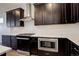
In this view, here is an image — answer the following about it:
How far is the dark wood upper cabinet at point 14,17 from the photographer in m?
1.42

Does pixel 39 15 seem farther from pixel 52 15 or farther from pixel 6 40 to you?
pixel 6 40

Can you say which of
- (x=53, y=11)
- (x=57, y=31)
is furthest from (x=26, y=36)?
(x=53, y=11)

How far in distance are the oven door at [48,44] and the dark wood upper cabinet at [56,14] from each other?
0.23 metres

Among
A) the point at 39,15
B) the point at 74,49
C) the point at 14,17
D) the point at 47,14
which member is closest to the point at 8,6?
the point at 14,17

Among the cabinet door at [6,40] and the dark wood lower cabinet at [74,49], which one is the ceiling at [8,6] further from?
the dark wood lower cabinet at [74,49]

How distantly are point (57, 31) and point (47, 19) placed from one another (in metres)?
0.23

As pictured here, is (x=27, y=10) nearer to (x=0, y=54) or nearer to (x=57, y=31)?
(x=57, y=31)

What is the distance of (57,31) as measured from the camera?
4.81 ft

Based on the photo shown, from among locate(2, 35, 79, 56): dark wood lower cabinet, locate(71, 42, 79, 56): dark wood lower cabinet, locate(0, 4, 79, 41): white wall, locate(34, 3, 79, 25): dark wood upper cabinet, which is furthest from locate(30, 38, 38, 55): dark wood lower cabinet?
locate(71, 42, 79, 56): dark wood lower cabinet

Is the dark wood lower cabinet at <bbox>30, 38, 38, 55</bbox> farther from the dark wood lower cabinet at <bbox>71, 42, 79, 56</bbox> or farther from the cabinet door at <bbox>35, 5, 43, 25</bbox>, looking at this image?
the dark wood lower cabinet at <bbox>71, 42, 79, 56</bbox>

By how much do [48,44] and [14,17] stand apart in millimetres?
577

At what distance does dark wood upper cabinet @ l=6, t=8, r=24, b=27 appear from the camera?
1417 mm

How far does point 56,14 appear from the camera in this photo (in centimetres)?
159

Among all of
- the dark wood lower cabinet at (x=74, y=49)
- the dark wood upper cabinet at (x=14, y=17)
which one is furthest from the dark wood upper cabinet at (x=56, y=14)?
the dark wood lower cabinet at (x=74, y=49)
